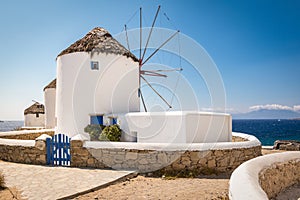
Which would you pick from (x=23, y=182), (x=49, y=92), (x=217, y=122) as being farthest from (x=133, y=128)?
(x=49, y=92)

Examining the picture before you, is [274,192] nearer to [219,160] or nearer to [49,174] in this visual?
[219,160]

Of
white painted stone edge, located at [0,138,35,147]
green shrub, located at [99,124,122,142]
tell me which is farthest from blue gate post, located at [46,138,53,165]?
green shrub, located at [99,124,122,142]

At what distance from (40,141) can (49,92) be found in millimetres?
14175

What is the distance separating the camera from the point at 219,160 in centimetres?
855

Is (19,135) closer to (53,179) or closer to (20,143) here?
(20,143)

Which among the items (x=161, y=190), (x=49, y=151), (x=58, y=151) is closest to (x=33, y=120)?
(x=49, y=151)

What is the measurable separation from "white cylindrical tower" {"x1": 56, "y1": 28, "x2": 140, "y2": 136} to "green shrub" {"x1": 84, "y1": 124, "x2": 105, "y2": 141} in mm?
410

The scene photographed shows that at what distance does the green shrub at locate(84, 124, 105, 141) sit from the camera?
520 inches

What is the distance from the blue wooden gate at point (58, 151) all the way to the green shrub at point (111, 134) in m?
A: 3.05

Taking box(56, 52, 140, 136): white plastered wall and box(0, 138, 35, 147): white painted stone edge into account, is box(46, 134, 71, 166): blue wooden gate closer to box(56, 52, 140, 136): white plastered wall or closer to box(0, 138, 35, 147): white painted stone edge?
box(0, 138, 35, 147): white painted stone edge

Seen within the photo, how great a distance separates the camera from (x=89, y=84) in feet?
45.8

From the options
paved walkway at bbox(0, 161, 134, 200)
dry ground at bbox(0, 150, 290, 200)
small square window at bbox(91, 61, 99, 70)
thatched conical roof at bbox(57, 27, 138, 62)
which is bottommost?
dry ground at bbox(0, 150, 290, 200)

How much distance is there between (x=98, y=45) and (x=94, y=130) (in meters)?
5.12

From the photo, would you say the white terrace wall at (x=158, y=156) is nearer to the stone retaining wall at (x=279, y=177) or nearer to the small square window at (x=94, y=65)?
the stone retaining wall at (x=279, y=177)
